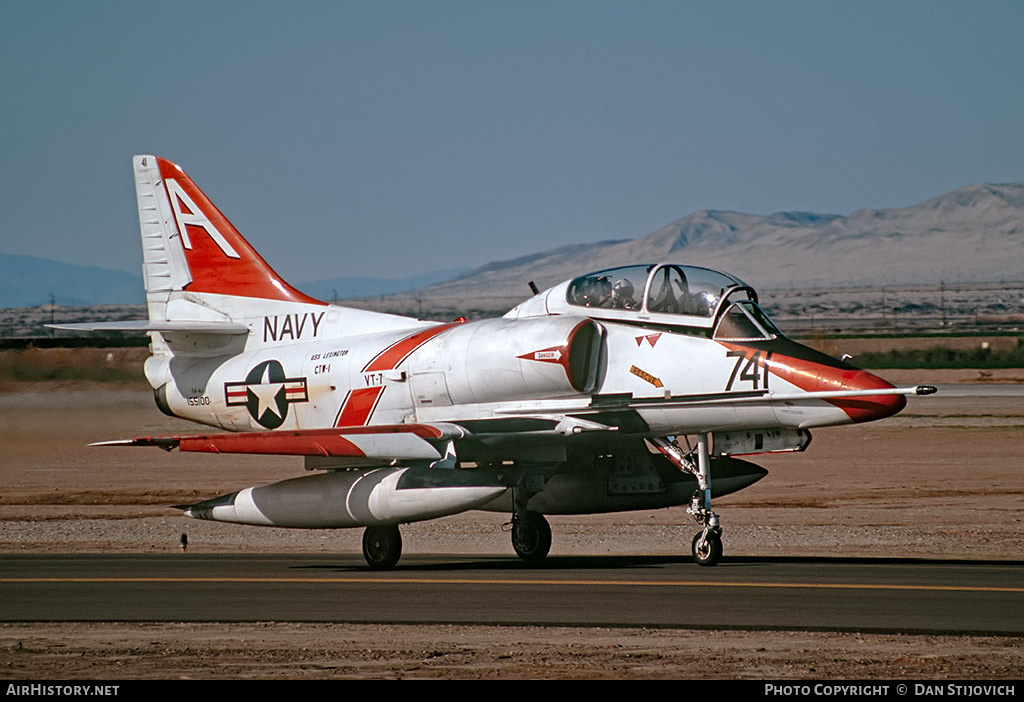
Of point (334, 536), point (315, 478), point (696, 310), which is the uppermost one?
point (696, 310)

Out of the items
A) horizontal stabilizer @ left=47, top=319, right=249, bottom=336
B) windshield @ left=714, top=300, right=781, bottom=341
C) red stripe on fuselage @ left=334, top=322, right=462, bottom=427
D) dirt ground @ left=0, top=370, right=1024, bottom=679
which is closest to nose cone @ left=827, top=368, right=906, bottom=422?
windshield @ left=714, top=300, right=781, bottom=341

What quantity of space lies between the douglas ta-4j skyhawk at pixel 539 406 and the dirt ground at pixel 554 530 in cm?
312

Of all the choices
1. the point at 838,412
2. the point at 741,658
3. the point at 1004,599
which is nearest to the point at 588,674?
the point at 741,658

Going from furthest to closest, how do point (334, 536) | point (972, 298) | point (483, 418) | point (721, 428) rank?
point (972, 298), point (334, 536), point (483, 418), point (721, 428)

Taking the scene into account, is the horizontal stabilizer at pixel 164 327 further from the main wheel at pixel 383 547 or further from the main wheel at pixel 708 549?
the main wheel at pixel 708 549

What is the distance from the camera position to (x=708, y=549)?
1515 cm

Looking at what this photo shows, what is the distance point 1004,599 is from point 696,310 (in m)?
4.89

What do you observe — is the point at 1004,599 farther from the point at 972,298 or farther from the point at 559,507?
the point at 972,298

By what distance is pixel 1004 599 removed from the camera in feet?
38.9

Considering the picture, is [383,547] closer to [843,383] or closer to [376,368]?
[376,368]

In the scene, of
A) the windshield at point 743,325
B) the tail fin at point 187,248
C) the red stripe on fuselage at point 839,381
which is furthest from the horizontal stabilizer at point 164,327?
the red stripe on fuselage at point 839,381

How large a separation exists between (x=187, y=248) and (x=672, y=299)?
8248mm

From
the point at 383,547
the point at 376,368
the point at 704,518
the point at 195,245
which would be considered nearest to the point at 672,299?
the point at 704,518

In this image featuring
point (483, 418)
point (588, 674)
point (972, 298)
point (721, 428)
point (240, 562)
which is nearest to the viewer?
point (588, 674)
